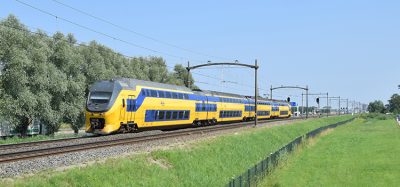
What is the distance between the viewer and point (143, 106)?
37281mm

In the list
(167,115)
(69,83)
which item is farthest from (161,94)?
(69,83)

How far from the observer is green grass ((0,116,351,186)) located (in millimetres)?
15242

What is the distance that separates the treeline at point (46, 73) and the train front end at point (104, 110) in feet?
38.4

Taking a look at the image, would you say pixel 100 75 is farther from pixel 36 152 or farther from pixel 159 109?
pixel 36 152

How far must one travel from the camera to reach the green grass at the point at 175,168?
15242 mm

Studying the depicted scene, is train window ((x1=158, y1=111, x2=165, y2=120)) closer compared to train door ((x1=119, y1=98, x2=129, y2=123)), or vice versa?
train door ((x1=119, y1=98, x2=129, y2=123))

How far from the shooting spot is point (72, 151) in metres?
23.2

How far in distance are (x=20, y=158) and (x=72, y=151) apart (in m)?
3.80

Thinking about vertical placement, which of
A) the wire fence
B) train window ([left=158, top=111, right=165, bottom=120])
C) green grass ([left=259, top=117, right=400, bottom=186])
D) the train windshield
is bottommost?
green grass ([left=259, top=117, right=400, bottom=186])

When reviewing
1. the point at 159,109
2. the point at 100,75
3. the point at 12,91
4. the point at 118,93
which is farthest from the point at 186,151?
the point at 100,75

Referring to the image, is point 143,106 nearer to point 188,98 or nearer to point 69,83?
point 188,98

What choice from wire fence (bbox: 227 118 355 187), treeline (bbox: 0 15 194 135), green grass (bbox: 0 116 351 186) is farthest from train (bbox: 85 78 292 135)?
wire fence (bbox: 227 118 355 187)

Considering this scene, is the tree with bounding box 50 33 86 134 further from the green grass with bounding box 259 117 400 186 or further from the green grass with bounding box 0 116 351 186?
the green grass with bounding box 0 116 351 186

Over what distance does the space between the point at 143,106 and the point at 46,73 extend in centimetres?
2267
